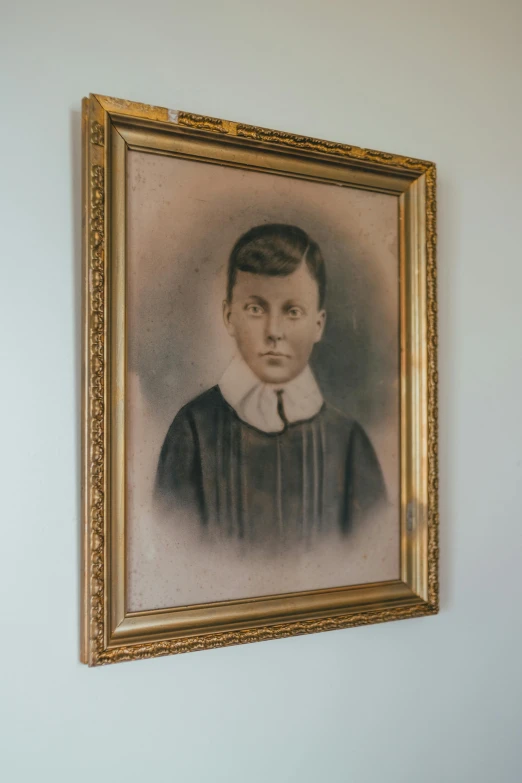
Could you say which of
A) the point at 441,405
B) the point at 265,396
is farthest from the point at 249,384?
the point at 441,405

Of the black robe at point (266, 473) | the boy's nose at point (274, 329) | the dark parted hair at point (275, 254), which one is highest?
the dark parted hair at point (275, 254)

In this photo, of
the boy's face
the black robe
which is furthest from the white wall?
the boy's face

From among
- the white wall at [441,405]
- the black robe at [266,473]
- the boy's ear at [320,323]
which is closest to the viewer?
the white wall at [441,405]

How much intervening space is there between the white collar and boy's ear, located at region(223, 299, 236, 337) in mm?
49

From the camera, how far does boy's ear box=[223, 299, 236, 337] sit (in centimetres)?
141

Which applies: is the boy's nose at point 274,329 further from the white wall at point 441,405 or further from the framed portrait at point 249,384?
the white wall at point 441,405

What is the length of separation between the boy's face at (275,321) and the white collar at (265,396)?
0.02 m

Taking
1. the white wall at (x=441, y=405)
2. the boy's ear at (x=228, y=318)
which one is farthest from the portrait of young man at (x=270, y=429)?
the white wall at (x=441, y=405)

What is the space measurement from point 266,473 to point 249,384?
0.18 meters

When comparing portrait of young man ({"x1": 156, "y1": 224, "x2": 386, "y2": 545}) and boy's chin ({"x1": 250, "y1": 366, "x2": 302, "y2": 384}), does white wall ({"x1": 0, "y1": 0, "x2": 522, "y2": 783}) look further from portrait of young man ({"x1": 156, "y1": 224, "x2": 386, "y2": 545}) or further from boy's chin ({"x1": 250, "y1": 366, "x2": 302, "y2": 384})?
boy's chin ({"x1": 250, "y1": 366, "x2": 302, "y2": 384})

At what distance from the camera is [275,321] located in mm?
1454

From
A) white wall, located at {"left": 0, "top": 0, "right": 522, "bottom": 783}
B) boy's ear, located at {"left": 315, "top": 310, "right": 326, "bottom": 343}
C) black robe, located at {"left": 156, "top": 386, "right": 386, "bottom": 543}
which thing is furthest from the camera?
boy's ear, located at {"left": 315, "top": 310, "right": 326, "bottom": 343}

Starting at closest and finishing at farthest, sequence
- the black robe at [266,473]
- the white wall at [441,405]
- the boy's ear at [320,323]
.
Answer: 1. the white wall at [441,405]
2. the black robe at [266,473]
3. the boy's ear at [320,323]

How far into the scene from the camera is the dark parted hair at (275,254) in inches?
56.1
